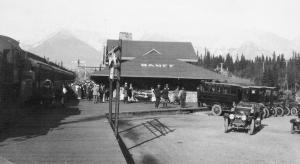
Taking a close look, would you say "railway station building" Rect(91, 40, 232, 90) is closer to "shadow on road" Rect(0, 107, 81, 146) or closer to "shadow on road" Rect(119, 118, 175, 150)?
"shadow on road" Rect(119, 118, 175, 150)

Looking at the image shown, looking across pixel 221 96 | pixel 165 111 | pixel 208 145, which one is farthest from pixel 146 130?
pixel 221 96

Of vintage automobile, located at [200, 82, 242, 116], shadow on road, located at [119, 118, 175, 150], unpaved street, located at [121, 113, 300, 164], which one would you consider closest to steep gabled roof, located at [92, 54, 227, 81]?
vintage automobile, located at [200, 82, 242, 116]

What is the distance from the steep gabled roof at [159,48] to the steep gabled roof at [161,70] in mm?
15403

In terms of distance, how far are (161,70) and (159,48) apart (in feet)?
70.0

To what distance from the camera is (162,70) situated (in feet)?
120

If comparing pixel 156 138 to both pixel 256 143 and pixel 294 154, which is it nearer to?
pixel 256 143

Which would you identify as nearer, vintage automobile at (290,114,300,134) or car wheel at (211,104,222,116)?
vintage automobile at (290,114,300,134)

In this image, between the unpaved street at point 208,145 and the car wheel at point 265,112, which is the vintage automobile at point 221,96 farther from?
the unpaved street at point 208,145

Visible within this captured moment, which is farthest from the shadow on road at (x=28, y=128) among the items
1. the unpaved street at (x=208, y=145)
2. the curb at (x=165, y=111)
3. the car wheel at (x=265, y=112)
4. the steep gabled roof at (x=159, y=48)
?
the steep gabled roof at (x=159, y=48)

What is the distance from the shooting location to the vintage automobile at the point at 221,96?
972 inches

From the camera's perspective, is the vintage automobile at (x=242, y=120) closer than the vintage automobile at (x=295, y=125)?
Yes

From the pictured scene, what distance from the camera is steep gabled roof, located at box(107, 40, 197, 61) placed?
54.1 m

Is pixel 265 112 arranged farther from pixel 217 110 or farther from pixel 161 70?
pixel 161 70

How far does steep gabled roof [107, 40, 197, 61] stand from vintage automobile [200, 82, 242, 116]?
2750 cm
